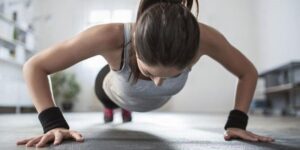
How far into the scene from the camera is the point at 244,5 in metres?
8.23

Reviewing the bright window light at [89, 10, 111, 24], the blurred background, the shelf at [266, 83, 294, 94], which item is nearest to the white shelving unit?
the blurred background

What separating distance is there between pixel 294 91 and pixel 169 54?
4.37 meters

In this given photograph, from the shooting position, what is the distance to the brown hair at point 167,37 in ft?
2.68

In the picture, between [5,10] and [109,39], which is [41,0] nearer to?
[5,10]

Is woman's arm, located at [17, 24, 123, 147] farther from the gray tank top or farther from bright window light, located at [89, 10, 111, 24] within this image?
bright window light, located at [89, 10, 111, 24]

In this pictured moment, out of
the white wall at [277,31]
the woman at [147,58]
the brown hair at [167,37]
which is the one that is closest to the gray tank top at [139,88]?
the woman at [147,58]

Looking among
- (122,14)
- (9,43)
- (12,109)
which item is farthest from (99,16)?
(12,109)

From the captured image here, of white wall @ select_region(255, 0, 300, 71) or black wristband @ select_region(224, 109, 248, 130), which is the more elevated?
white wall @ select_region(255, 0, 300, 71)

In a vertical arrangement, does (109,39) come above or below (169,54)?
above

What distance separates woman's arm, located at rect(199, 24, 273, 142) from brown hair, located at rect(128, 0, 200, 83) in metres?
0.33

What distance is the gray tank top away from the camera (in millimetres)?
1186

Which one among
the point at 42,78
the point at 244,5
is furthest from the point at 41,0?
the point at 42,78

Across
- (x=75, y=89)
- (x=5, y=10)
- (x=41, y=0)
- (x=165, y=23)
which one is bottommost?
(x=165, y=23)

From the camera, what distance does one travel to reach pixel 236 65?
4.09ft
